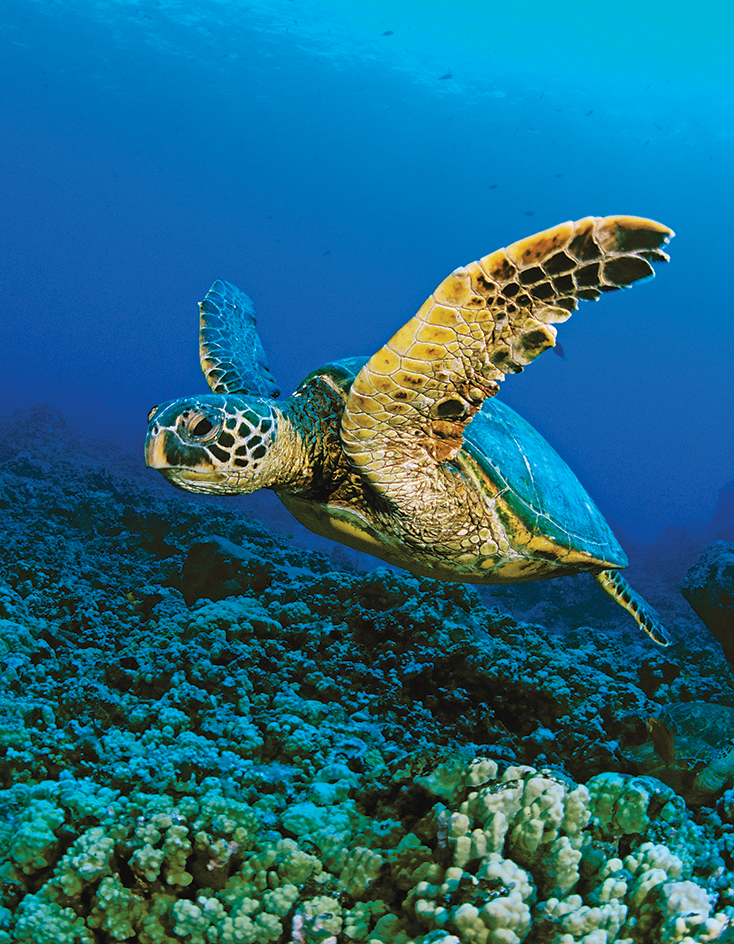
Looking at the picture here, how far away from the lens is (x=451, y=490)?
2162 millimetres

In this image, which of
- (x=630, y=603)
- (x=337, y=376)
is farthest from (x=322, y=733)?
(x=630, y=603)

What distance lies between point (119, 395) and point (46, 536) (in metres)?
41.1

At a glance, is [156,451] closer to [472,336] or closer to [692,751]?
[472,336]

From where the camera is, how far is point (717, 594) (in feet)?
10.3

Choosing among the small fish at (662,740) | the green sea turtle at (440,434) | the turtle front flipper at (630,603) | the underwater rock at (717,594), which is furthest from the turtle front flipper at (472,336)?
the underwater rock at (717,594)

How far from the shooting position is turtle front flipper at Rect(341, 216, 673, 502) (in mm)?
1386

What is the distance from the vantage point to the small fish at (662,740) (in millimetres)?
1796

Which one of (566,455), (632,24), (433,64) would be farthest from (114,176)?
(566,455)

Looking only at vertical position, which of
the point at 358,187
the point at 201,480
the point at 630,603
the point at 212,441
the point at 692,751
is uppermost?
the point at 358,187

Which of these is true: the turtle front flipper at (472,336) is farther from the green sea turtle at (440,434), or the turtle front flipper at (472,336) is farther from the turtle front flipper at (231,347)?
the turtle front flipper at (231,347)

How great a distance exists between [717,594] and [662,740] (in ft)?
5.74

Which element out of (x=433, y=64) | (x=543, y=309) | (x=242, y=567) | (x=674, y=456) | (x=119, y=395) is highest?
(x=433, y=64)

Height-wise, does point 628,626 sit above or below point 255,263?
below

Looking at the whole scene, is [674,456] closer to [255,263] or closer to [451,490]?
[255,263]
